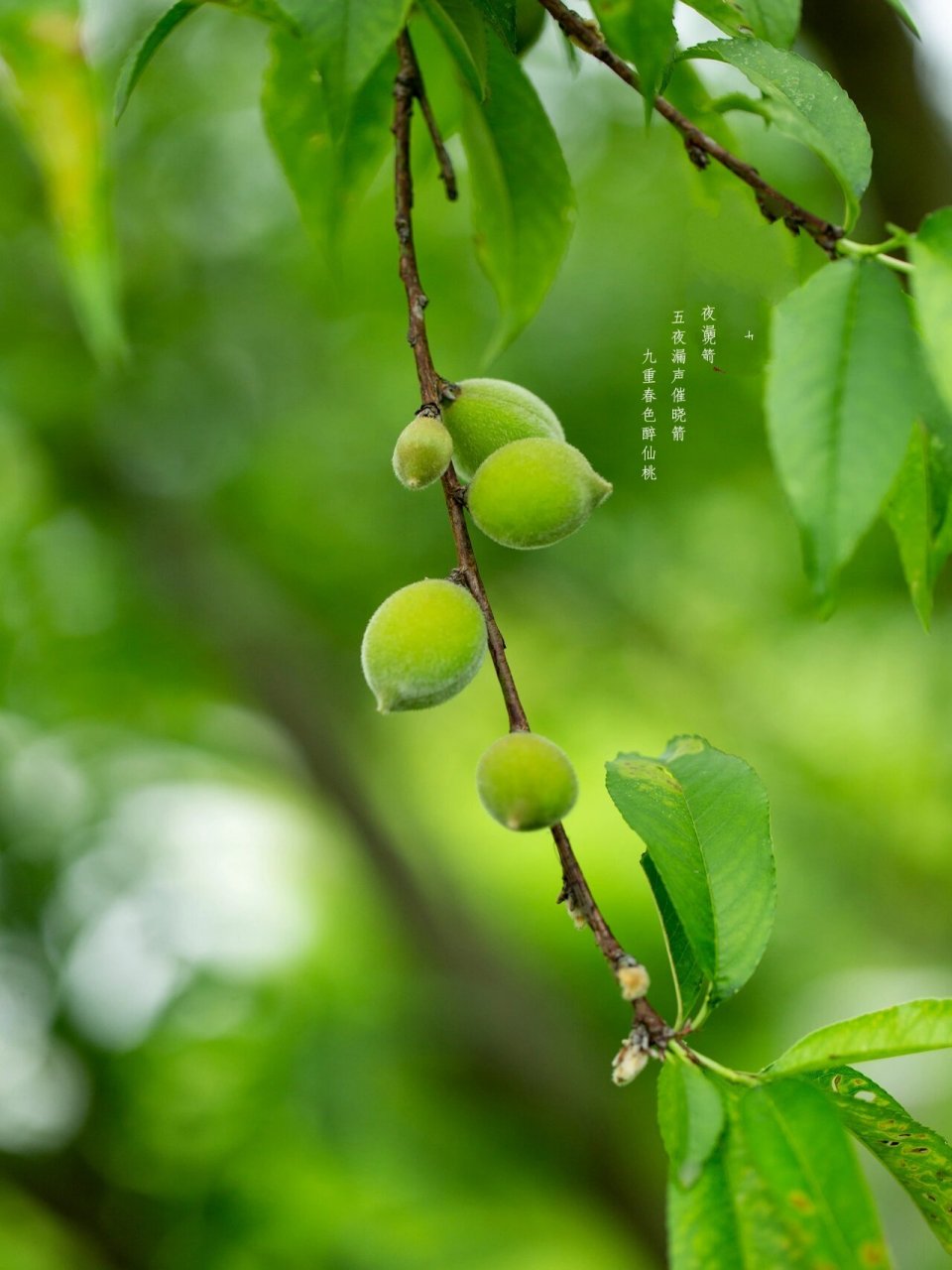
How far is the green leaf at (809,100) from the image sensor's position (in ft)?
1.93

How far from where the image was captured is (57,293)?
2449 millimetres

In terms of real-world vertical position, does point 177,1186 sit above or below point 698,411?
below

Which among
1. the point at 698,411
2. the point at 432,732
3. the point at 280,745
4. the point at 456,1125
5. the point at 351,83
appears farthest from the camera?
the point at 432,732

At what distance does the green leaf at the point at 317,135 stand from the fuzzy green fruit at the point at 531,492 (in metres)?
0.30

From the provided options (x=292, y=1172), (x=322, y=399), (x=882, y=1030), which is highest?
(x=882, y=1030)

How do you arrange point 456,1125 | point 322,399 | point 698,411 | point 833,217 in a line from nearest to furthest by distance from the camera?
1. point 833,217
2. point 698,411
3. point 322,399
4. point 456,1125

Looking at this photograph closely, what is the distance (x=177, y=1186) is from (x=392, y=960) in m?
1.14

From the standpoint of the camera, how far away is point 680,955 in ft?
2.27

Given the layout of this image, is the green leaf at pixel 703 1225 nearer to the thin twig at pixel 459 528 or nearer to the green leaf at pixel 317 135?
the thin twig at pixel 459 528

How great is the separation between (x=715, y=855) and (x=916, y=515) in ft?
0.74

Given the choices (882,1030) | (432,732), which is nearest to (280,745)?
(432,732)

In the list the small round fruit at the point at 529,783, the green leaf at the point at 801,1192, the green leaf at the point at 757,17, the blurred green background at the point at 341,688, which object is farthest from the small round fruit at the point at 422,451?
the blurred green background at the point at 341,688

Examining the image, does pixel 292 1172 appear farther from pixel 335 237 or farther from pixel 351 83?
pixel 351 83

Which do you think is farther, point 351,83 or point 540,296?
point 540,296
